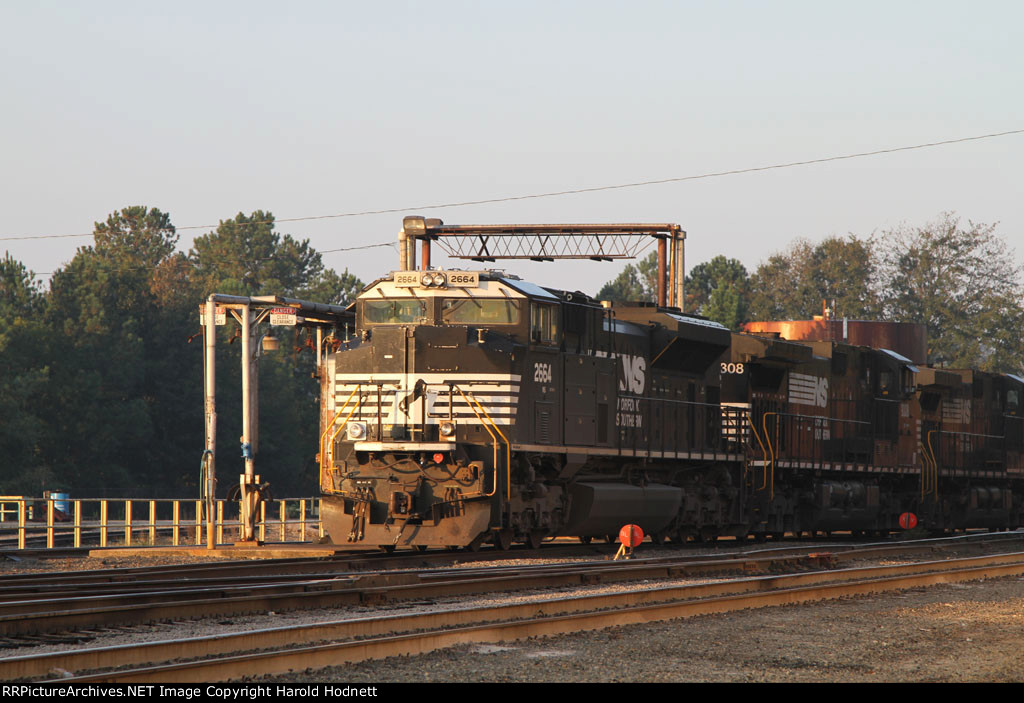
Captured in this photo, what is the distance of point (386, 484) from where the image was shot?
1800 cm

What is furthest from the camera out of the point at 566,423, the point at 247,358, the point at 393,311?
the point at 247,358

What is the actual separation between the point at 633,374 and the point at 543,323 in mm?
2729

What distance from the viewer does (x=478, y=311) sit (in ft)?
61.4

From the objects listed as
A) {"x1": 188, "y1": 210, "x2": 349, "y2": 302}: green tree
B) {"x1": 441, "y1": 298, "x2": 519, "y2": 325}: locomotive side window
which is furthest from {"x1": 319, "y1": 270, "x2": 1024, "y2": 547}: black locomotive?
{"x1": 188, "y1": 210, "x2": 349, "y2": 302}: green tree

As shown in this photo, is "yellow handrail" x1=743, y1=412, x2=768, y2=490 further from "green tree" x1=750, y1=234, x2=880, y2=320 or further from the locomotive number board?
"green tree" x1=750, y1=234, x2=880, y2=320

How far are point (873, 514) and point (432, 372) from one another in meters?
13.8

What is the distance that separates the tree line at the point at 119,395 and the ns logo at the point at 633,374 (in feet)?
124

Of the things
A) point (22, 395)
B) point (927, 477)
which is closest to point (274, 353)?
point (22, 395)

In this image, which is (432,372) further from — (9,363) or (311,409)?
(311,409)

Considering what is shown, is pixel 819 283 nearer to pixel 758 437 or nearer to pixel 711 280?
pixel 711 280

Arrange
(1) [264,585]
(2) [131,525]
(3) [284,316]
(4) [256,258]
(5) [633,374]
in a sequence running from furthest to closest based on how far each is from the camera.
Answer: (4) [256,258] < (2) [131,525] < (3) [284,316] < (5) [633,374] < (1) [264,585]

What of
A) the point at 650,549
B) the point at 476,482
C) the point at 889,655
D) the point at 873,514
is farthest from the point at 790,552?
the point at 889,655

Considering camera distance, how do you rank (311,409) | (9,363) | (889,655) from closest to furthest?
(889,655), (9,363), (311,409)
